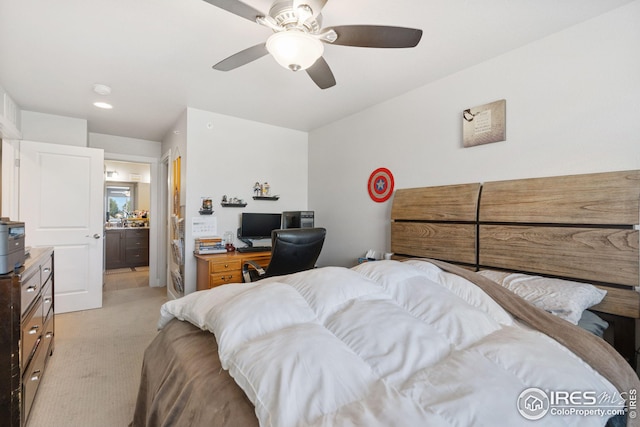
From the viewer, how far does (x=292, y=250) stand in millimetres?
2373

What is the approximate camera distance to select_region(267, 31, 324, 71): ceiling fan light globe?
1.41 metres

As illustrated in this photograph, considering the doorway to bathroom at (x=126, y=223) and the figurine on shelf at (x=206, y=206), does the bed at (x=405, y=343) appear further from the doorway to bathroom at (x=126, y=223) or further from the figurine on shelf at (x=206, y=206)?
the doorway to bathroom at (x=126, y=223)

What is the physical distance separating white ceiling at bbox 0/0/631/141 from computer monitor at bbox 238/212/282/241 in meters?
1.36

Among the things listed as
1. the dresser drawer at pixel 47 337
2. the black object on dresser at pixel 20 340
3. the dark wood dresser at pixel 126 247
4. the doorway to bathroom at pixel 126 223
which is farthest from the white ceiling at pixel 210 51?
the dark wood dresser at pixel 126 247

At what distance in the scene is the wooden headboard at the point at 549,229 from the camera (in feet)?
5.06

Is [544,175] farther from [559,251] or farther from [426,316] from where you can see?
[426,316]

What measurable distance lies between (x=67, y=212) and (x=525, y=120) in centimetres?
497

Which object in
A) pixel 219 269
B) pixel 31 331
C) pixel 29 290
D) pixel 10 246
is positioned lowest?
pixel 31 331

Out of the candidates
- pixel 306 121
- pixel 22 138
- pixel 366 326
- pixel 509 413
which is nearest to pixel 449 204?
pixel 366 326

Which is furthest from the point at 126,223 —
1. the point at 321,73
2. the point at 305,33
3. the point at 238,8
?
the point at 305,33

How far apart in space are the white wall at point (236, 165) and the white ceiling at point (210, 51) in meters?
0.34

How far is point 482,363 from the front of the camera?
728 millimetres

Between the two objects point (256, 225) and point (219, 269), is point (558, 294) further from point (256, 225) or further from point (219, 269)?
point (256, 225)

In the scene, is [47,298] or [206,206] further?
[206,206]
